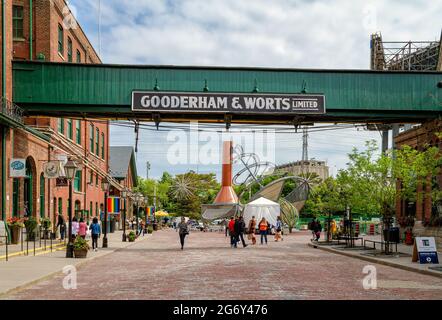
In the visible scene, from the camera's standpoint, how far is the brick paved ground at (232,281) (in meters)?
13.3

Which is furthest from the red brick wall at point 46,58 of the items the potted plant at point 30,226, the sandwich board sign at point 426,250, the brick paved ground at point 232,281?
the sandwich board sign at point 426,250

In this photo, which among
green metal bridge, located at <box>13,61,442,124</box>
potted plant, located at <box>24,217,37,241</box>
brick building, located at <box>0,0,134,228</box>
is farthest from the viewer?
potted plant, located at <box>24,217,37,241</box>

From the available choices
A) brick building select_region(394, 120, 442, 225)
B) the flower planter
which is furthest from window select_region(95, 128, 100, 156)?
the flower planter

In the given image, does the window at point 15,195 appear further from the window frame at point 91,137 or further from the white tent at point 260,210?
the white tent at point 260,210

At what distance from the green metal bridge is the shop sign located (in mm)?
1039

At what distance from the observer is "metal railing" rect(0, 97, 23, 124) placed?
26692mm

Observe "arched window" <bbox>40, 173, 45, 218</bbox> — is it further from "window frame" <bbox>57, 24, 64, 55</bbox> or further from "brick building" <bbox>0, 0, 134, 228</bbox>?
"window frame" <bbox>57, 24, 64, 55</bbox>

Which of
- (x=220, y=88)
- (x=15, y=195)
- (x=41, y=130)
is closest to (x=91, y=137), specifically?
(x=41, y=130)

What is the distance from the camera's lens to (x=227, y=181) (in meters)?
75.0

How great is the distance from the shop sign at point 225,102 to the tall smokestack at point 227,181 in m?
45.0

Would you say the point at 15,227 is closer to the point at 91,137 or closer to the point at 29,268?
the point at 29,268

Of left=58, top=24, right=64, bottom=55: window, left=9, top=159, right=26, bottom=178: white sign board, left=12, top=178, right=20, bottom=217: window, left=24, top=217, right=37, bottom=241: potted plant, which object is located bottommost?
left=24, top=217, right=37, bottom=241: potted plant
